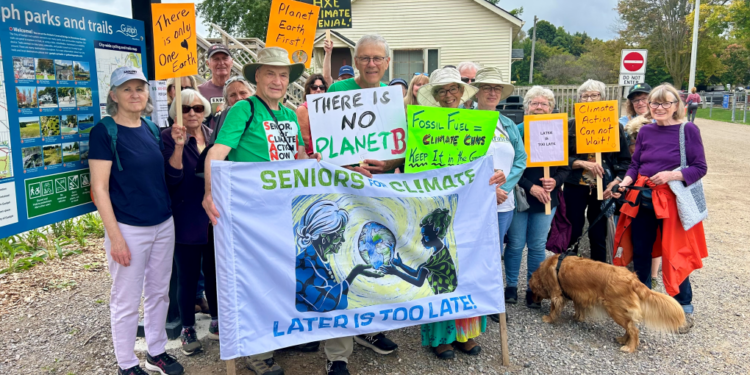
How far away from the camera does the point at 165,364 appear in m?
3.41

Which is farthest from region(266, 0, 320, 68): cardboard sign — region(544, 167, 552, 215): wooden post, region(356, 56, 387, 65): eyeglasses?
region(544, 167, 552, 215): wooden post

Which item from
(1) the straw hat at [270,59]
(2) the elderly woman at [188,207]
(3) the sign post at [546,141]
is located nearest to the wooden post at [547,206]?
(3) the sign post at [546,141]

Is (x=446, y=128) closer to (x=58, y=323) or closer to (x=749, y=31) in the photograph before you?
(x=58, y=323)

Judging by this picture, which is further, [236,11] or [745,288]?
[236,11]

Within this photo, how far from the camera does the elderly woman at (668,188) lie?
410 cm

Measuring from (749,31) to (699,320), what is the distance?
1468 inches

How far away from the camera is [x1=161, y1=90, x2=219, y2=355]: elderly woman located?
3.38 m

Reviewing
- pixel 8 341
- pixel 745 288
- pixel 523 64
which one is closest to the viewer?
pixel 8 341

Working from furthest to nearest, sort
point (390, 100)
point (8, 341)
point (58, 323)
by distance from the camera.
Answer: point (58, 323) → point (8, 341) → point (390, 100)

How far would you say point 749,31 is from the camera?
32062mm

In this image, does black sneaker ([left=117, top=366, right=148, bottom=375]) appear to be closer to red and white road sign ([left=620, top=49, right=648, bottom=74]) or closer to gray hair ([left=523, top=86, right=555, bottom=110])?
gray hair ([left=523, top=86, right=555, bottom=110])

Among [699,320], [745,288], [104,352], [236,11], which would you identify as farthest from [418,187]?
[236,11]

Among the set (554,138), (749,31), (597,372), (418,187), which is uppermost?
(749,31)

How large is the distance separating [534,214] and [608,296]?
94cm
